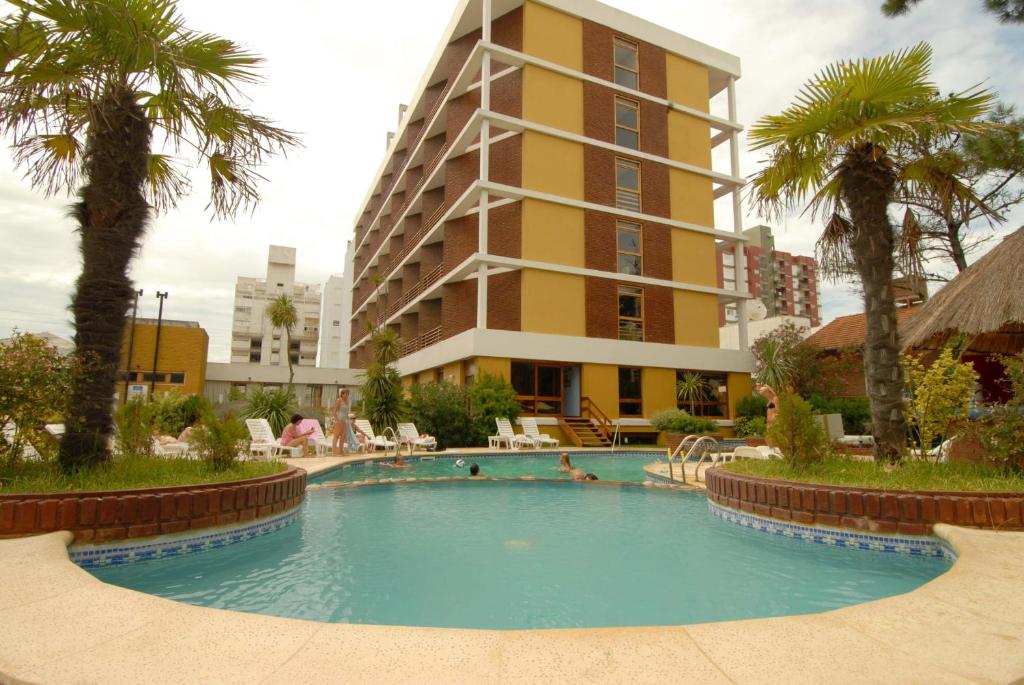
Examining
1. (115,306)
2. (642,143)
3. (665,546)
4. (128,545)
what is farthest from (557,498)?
(642,143)

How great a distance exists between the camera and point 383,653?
2160 millimetres

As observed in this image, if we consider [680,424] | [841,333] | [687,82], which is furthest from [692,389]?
[687,82]

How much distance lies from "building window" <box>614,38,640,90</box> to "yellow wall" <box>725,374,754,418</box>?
1362 centimetres

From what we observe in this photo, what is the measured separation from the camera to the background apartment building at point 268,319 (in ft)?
236

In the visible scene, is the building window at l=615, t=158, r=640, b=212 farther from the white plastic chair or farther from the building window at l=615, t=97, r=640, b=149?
the white plastic chair

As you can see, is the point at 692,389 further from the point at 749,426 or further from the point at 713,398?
the point at 749,426

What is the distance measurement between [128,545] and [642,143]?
23775 mm

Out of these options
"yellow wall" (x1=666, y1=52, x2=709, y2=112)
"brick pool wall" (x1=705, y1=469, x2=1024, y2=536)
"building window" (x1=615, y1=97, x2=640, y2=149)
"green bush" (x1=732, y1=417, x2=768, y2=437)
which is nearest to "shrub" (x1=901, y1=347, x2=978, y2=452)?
"brick pool wall" (x1=705, y1=469, x2=1024, y2=536)

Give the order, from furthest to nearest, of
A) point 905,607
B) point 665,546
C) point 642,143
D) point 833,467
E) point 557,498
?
point 642,143 → point 557,498 → point 833,467 → point 665,546 → point 905,607

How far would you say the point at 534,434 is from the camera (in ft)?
59.5

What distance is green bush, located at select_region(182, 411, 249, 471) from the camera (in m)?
5.89

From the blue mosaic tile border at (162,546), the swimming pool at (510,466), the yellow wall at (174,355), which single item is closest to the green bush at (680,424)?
the swimming pool at (510,466)

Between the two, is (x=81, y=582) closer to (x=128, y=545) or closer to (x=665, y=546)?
(x=128, y=545)

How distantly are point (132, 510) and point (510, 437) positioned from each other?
13.2 metres
